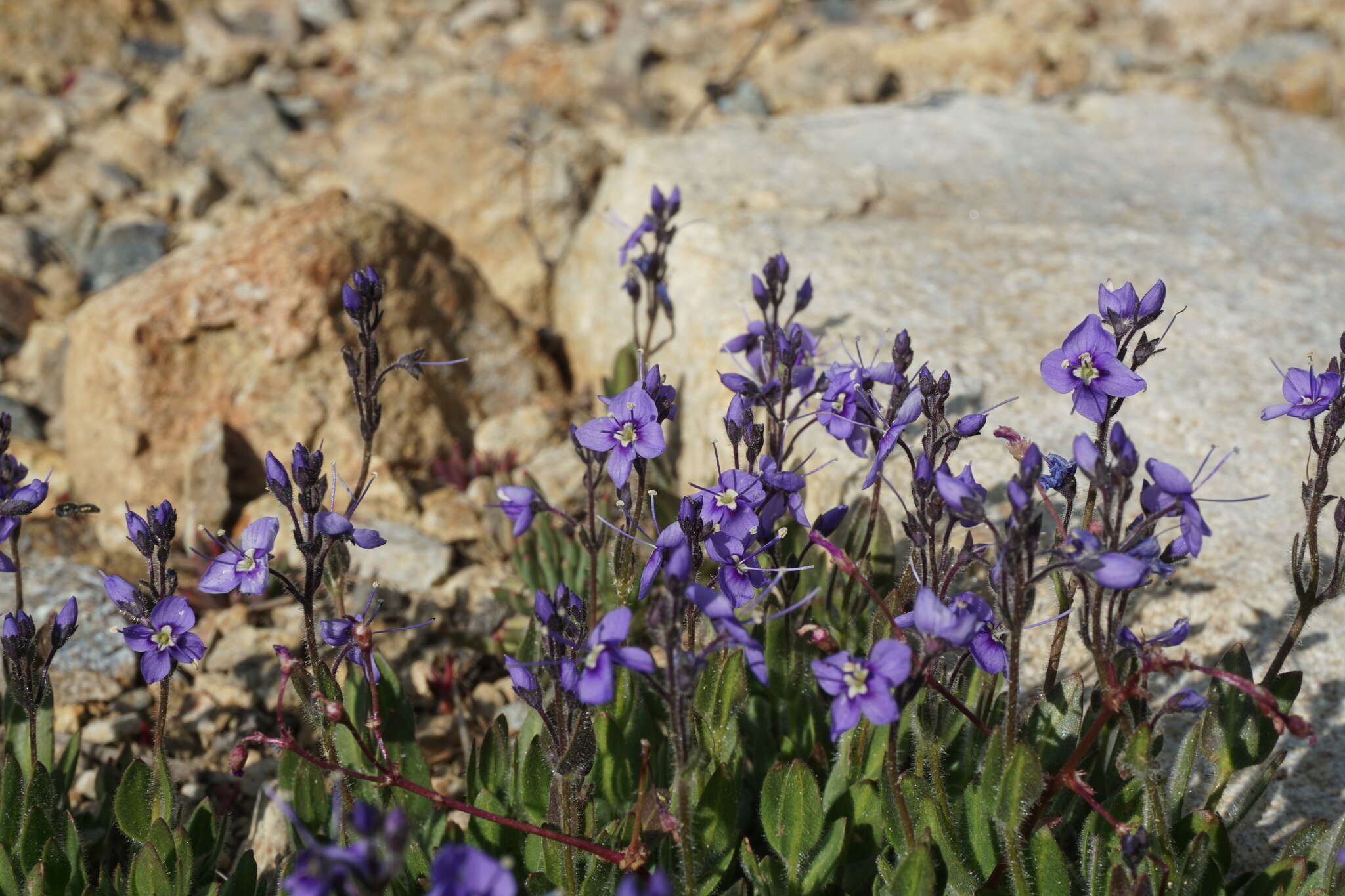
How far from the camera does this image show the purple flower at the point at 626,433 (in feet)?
11.9

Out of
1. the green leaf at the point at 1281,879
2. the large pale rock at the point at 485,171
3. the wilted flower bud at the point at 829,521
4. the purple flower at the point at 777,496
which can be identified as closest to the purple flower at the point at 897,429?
the wilted flower bud at the point at 829,521

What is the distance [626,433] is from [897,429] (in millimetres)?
905

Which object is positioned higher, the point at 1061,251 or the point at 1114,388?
the point at 1114,388

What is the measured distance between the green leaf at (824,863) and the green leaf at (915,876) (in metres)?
0.40

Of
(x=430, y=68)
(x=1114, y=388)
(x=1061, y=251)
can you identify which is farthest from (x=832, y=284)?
(x=430, y=68)

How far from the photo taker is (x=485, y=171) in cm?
894

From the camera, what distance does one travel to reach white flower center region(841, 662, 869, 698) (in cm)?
304

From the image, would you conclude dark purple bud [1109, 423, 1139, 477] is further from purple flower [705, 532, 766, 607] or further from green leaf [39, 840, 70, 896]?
green leaf [39, 840, 70, 896]

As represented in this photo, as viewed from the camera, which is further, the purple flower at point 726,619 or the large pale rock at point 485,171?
the large pale rock at point 485,171

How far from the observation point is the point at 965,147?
28.2 ft

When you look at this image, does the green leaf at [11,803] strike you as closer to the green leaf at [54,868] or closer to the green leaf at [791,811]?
the green leaf at [54,868]

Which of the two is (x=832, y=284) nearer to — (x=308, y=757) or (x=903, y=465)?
(x=903, y=465)

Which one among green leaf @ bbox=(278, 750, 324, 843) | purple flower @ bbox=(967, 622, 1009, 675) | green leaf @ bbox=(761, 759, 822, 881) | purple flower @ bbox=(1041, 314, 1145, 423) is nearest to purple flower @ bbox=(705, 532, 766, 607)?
green leaf @ bbox=(761, 759, 822, 881)

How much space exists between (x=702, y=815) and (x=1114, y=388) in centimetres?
186
